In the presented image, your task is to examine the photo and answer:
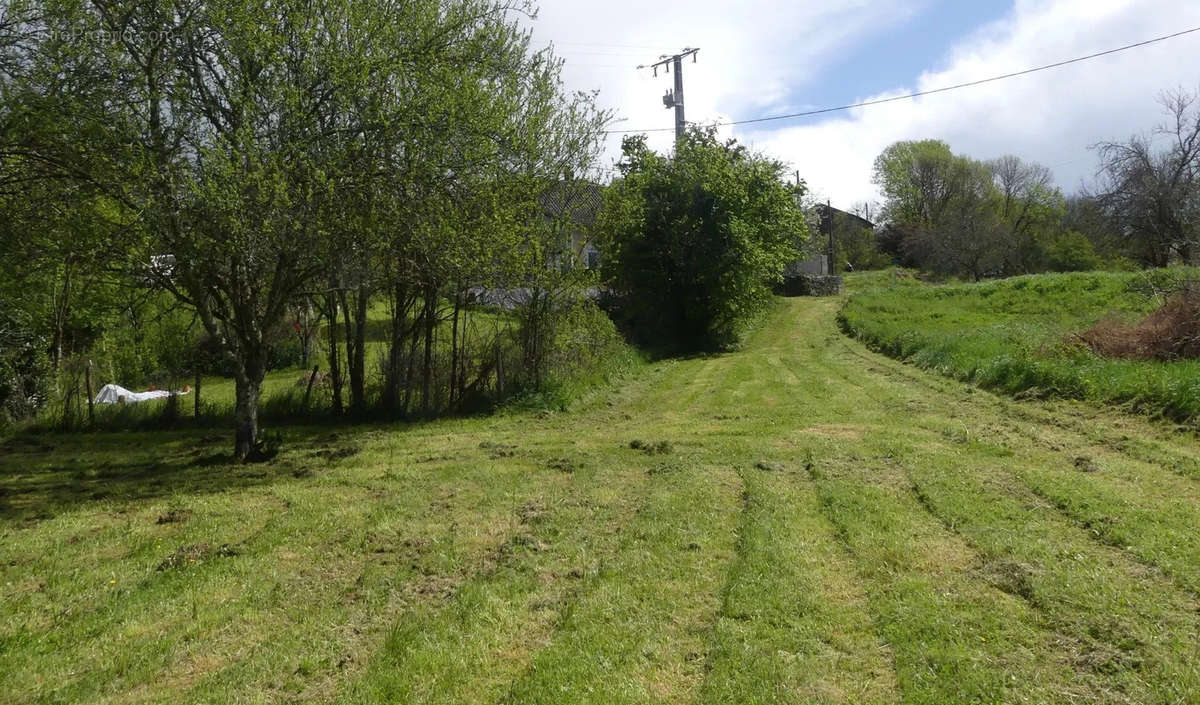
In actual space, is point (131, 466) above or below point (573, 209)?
below

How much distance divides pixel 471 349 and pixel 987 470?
922cm

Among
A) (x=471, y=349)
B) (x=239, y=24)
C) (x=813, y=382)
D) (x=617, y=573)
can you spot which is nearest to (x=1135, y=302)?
(x=813, y=382)

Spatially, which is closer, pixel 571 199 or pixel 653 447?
pixel 653 447

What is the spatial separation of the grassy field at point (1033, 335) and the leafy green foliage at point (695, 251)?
14.7 ft

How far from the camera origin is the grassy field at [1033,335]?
9.70 meters

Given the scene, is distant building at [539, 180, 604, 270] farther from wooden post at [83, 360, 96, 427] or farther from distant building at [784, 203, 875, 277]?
distant building at [784, 203, 875, 277]

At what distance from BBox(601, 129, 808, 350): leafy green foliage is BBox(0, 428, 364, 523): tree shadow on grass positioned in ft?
47.1

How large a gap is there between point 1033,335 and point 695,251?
11.5m

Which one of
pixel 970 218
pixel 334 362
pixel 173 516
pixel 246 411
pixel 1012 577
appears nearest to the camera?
pixel 1012 577

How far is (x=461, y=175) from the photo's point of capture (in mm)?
10156

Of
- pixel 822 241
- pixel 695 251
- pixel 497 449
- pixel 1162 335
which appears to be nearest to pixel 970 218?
pixel 822 241

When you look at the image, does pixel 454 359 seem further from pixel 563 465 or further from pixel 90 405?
pixel 90 405

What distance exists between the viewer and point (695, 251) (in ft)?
81.3

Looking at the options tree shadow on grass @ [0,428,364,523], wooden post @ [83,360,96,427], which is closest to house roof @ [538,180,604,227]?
tree shadow on grass @ [0,428,364,523]
